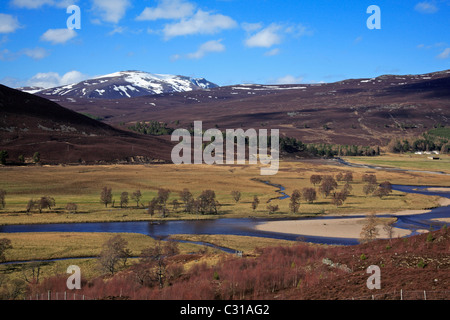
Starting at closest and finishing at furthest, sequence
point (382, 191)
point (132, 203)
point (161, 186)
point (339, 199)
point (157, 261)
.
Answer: point (157, 261) → point (339, 199) → point (132, 203) → point (382, 191) → point (161, 186)

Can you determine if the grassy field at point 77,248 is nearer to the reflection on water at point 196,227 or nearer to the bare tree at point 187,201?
the reflection on water at point 196,227

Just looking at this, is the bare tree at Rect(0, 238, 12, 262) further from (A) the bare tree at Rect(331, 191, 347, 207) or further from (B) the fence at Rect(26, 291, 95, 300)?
(A) the bare tree at Rect(331, 191, 347, 207)

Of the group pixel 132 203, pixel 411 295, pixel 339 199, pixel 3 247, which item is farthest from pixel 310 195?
pixel 411 295

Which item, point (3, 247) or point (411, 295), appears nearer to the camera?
point (411, 295)

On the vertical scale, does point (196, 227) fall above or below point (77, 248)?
below

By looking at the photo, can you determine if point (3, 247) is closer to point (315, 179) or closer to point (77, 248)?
point (77, 248)

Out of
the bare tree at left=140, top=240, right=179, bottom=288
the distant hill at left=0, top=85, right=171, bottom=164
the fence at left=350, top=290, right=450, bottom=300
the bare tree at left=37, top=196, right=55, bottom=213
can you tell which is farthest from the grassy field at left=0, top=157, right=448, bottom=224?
the fence at left=350, top=290, right=450, bottom=300
